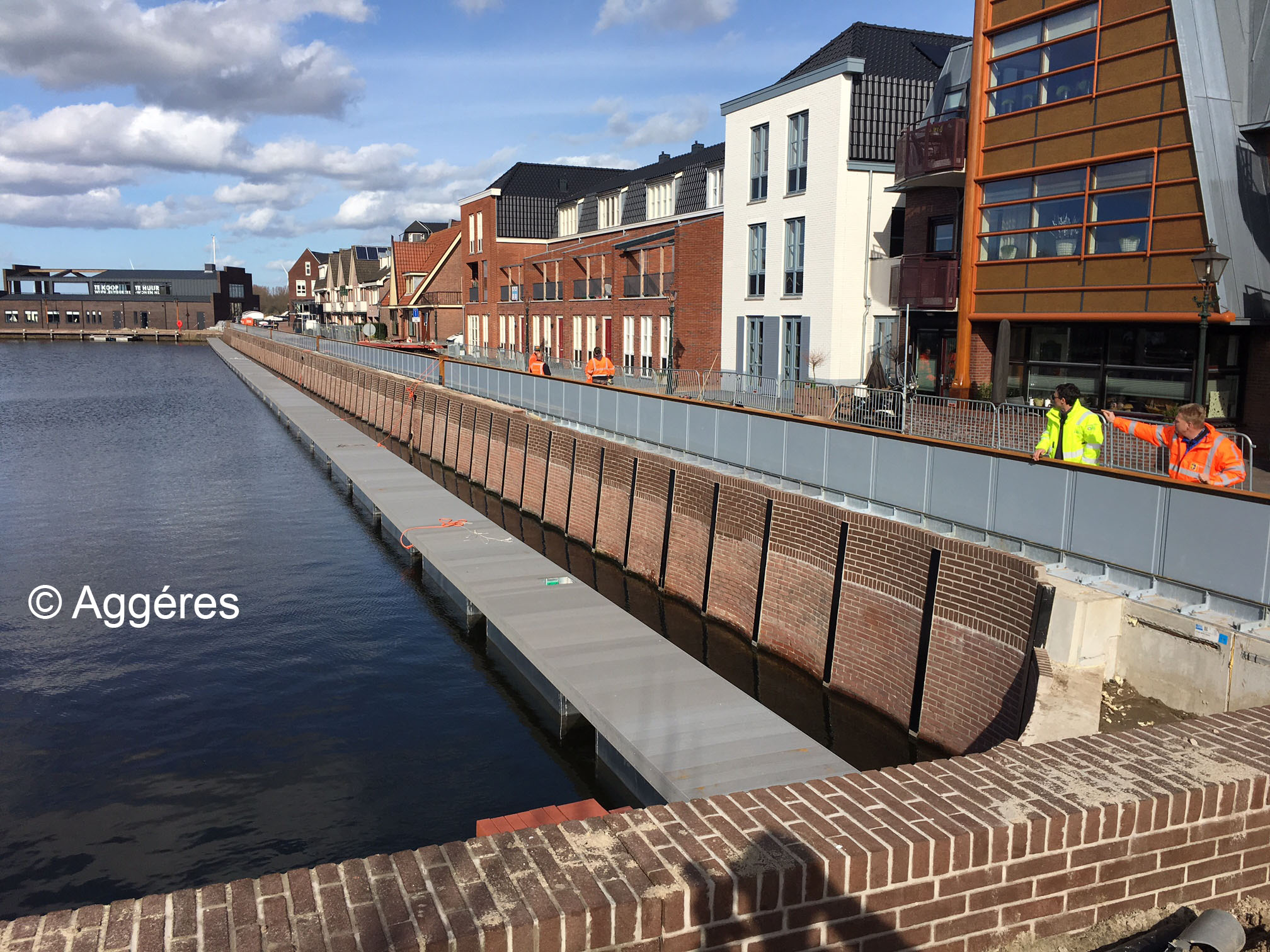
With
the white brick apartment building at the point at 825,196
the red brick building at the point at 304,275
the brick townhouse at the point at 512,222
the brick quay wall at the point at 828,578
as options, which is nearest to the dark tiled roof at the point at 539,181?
the brick townhouse at the point at 512,222

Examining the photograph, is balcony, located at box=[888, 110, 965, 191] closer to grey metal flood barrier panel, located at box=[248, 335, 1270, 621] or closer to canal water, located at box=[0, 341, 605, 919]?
grey metal flood barrier panel, located at box=[248, 335, 1270, 621]

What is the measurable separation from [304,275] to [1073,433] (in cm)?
17282

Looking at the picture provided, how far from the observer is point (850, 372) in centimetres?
3172

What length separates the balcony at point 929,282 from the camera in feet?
86.3

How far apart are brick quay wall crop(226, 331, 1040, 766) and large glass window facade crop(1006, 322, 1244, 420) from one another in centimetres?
843

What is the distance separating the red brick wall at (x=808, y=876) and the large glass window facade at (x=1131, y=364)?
55.3 ft

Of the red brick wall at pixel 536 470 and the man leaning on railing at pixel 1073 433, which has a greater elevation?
the man leaning on railing at pixel 1073 433

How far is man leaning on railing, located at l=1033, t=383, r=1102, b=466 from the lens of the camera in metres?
12.4

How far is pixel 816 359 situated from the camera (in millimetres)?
31484

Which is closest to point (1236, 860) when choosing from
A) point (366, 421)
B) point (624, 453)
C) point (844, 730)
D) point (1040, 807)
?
point (1040, 807)

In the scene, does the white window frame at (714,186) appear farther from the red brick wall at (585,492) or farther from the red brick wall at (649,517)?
the red brick wall at (649,517)

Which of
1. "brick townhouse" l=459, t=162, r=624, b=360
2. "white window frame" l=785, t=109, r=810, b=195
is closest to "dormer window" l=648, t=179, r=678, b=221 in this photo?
"white window frame" l=785, t=109, r=810, b=195

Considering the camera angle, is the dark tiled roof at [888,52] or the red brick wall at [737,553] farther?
the dark tiled roof at [888,52]

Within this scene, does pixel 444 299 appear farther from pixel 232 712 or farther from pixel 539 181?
pixel 232 712
